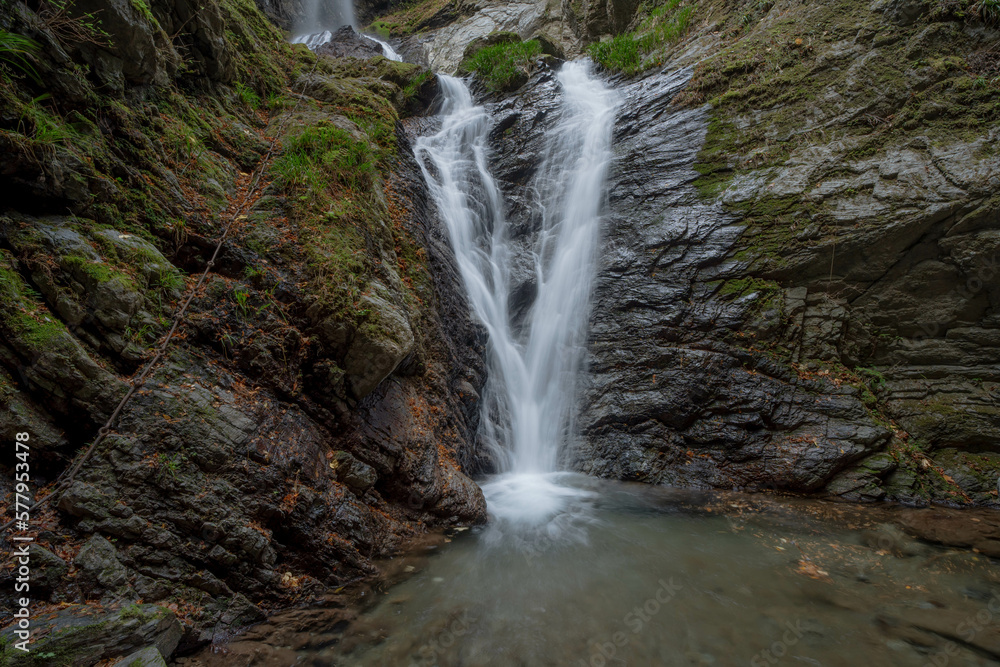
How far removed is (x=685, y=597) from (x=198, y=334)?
165 inches

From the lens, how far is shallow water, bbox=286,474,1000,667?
2.46 m

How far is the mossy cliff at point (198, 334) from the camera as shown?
2.35 metres

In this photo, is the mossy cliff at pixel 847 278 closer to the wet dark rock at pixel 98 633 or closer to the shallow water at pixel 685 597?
the shallow water at pixel 685 597

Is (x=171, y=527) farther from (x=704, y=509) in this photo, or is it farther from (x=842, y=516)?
(x=842, y=516)

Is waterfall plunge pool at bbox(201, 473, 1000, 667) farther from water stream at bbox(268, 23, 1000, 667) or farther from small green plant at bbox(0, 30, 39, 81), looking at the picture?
small green plant at bbox(0, 30, 39, 81)

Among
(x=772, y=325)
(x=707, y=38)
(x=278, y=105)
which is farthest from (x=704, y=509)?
(x=707, y=38)

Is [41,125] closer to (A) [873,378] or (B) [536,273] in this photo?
(B) [536,273]

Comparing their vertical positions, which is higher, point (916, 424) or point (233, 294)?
point (233, 294)

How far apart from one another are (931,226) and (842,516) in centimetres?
402

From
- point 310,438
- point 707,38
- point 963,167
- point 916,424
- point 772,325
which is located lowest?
point 916,424

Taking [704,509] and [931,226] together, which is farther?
[931,226]

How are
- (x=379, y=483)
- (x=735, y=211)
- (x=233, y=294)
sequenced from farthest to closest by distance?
(x=735, y=211)
(x=379, y=483)
(x=233, y=294)

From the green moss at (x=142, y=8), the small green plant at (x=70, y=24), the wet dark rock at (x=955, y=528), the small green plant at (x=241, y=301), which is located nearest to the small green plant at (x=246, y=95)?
the green moss at (x=142, y=8)

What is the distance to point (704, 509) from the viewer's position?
15.6ft
